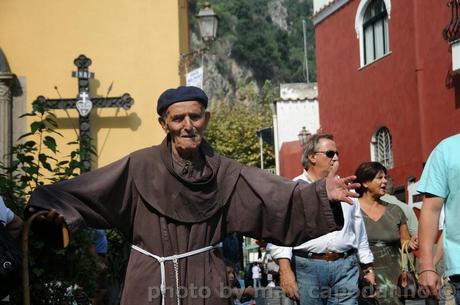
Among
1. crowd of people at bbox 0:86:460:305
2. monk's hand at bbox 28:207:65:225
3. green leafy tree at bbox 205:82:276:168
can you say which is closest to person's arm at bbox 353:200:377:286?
crowd of people at bbox 0:86:460:305

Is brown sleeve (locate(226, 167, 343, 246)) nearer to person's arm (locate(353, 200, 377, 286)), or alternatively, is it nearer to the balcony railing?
person's arm (locate(353, 200, 377, 286))

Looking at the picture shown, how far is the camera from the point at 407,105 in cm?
2059

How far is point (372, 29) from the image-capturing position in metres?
22.7

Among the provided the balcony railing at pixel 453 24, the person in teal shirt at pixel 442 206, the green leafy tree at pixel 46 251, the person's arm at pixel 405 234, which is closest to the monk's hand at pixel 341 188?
the person in teal shirt at pixel 442 206

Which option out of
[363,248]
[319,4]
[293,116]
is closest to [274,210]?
[363,248]

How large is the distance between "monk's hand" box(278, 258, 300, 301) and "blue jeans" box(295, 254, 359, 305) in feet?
0.18

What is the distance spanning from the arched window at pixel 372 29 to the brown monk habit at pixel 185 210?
1654cm

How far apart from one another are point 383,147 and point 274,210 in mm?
17179

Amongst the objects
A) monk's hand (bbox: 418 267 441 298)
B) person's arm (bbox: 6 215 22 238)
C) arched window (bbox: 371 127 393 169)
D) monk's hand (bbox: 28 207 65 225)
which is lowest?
monk's hand (bbox: 418 267 441 298)

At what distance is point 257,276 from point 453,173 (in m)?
19.2

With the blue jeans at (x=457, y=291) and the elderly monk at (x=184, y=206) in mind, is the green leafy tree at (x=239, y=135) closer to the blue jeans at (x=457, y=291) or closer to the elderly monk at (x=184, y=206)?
the elderly monk at (x=184, y=206)

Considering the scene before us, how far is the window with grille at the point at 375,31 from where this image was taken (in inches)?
868

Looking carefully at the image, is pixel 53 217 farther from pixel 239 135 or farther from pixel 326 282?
pixel 239 135

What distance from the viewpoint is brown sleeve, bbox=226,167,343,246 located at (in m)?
5.55
